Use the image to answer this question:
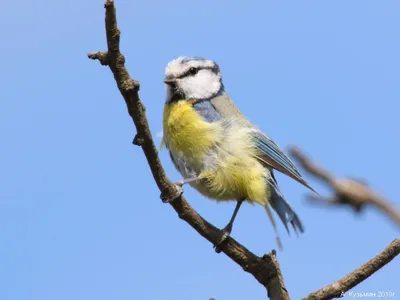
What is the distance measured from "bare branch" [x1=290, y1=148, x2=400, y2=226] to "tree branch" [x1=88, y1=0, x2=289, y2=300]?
1.66 m

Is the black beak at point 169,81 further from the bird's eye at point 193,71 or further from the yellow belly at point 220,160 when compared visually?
the yellow belly at point 220,160

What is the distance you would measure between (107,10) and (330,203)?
1.72 meters

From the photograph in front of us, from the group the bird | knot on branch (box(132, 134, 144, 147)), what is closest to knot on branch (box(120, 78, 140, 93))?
knot on branch (box(132, 134, 144, 147))

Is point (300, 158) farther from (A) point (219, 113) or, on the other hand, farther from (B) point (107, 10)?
(A) point (219, 113)

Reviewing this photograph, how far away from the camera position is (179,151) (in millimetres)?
4438

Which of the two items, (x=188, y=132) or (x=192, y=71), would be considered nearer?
(x=188, y=132)

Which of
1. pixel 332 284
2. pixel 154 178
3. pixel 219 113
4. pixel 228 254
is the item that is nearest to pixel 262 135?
pixel 219 113

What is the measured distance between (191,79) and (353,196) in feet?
14.0

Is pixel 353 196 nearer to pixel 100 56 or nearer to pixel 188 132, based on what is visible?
pixel 100 56

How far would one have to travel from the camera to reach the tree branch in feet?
8.13

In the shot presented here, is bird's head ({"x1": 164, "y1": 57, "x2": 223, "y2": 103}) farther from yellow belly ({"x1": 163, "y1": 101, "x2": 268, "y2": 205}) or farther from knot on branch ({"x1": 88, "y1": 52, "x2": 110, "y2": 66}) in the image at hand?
knot on branch ({"x1": 88, "y1": 52, "x2": 110, "y2": 66})

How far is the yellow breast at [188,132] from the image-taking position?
4359mm

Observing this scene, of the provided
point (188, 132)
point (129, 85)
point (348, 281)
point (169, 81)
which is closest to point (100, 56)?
point (129, 85)

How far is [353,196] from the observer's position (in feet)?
2.64
